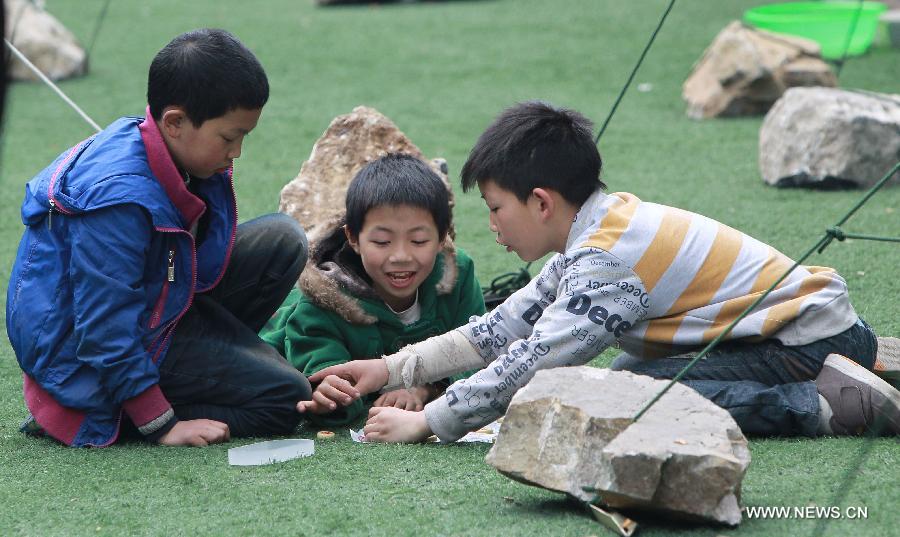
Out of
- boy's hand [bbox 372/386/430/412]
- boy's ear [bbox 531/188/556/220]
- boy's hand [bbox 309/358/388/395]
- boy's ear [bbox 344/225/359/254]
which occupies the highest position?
boy's ear [bbox 531/188/556/220]

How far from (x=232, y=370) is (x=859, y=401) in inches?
46.4

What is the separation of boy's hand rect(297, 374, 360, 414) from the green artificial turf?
8 cm

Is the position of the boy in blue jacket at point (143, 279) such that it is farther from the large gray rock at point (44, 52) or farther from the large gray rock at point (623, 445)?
the large gray rock at point (44, 52)

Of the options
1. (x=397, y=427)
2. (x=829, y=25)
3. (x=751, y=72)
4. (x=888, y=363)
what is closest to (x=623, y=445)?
(x=397, y=427)

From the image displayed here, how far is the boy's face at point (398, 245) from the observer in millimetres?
2527

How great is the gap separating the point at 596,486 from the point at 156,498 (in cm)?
71

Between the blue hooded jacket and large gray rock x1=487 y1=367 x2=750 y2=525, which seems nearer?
large gray rock x1=487 y1=367 x2=750 y2=525

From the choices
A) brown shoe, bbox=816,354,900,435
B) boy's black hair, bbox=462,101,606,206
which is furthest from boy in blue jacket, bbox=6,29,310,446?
brown shoe, bbox=816,354,900,435

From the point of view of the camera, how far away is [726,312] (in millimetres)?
2197

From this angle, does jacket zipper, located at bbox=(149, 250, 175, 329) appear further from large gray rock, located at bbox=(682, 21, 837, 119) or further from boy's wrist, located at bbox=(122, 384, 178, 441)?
large gray rock, located at bbox=(682, 21, 837, 119)

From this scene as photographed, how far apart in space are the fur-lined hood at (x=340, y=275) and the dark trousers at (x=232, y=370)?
0.30 feet

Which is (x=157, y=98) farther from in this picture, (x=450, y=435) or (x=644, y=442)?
(x=644, y=442)

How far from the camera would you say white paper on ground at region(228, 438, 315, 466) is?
2.11m

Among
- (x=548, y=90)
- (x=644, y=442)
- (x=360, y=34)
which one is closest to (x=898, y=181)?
(x=548, y=90)
